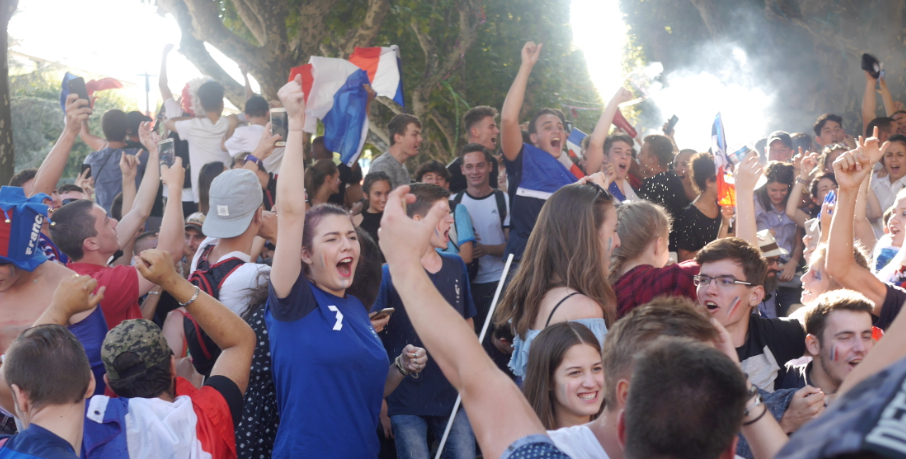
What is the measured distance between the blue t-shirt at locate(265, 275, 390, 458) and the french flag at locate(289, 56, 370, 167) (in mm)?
3636

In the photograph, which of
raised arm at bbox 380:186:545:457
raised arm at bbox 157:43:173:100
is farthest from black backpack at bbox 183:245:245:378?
raised arm at bbox 157:43:173:100

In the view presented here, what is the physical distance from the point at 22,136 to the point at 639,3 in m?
25.0

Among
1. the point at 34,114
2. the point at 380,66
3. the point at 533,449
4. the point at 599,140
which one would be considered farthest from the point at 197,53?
the point at 34,114

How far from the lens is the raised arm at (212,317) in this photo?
9.62ft

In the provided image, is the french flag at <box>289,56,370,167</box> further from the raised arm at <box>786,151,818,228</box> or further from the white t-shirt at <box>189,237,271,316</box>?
the raised arm at <box>786,151,818,228</box>

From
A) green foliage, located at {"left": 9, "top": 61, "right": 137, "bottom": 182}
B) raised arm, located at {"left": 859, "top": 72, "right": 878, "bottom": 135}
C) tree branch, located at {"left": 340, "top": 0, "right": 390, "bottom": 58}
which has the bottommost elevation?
green foliage, located at {"left": 9, "top": 61, "right": 137, "bottom": 182}

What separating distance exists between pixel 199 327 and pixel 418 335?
4.10ft

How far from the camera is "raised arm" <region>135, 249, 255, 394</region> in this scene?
293 cm

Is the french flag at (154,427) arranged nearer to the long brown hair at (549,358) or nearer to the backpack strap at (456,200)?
the long brown hair at (549,358)

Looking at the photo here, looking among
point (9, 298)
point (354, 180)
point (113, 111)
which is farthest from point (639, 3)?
point (9, 298)

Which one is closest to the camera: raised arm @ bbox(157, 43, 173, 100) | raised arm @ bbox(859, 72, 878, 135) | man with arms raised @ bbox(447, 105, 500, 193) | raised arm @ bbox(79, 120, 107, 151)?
raised arm @ bbox(79, 120, 107, 151)

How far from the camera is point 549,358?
306 centimetres

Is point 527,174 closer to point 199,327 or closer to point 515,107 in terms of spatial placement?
point 515,107

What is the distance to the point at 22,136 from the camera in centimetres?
3044
